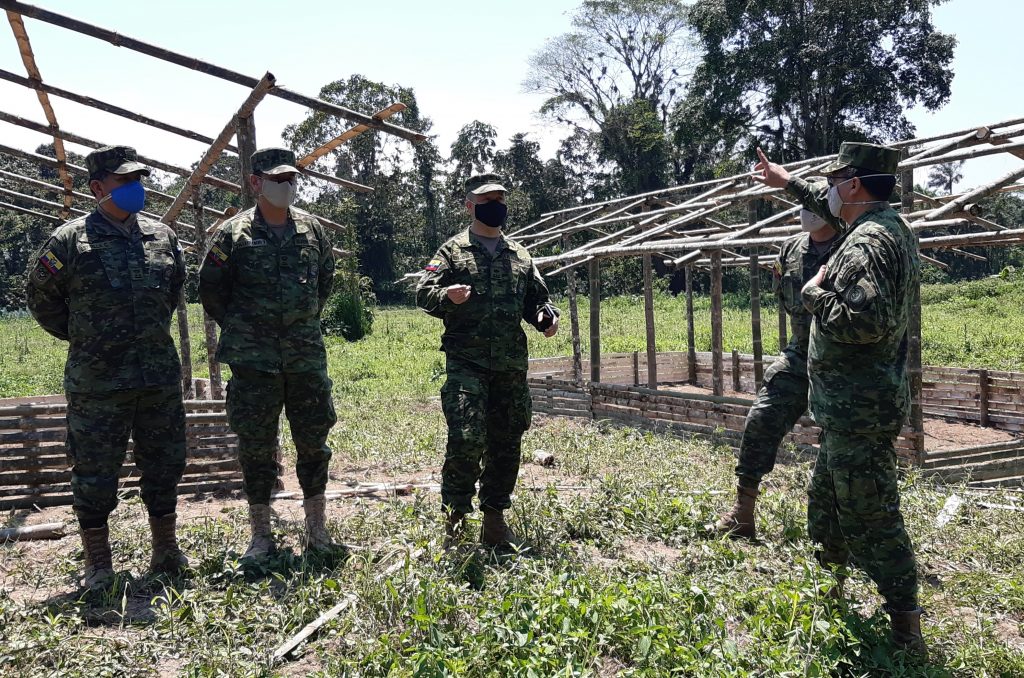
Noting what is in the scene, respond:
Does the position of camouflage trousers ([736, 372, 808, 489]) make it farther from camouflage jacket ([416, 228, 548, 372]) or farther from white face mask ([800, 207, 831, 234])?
camouflage jacket ([416, 228, 548, 372])

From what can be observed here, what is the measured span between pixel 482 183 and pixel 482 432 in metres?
1.39

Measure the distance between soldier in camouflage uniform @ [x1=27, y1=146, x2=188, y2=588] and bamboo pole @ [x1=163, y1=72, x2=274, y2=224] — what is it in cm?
168

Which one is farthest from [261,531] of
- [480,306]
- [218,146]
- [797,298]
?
[218,146]

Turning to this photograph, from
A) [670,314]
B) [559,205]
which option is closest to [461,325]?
[670,314]

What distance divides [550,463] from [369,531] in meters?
2.89

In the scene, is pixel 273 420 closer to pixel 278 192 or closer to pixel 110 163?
pixel 278 192

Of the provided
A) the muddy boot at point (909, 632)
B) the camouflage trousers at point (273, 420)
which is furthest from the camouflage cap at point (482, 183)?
the muddy boot at point (909, 632)

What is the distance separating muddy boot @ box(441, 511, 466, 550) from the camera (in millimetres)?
4211

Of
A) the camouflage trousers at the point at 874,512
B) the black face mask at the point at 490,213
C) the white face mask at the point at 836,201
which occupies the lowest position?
the camouflage trousers at the point at 874,512

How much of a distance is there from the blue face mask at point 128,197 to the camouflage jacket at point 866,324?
130 inches

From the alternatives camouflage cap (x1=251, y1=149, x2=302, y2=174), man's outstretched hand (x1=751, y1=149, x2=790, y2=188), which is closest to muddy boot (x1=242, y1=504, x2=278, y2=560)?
camouflage cap (x1=251, y1=149, x2=302, y2=174)

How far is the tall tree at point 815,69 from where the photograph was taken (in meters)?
24.5

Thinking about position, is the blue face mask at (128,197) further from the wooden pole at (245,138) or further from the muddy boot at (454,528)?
the muddy boot at (454,528)

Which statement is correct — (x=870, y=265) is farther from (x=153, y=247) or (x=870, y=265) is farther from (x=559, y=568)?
(x=153, y=247)
